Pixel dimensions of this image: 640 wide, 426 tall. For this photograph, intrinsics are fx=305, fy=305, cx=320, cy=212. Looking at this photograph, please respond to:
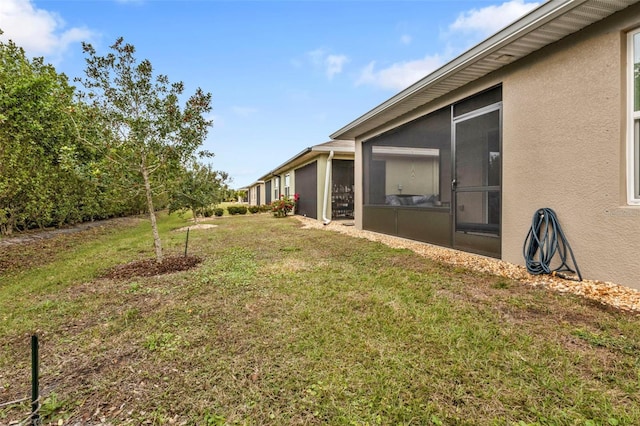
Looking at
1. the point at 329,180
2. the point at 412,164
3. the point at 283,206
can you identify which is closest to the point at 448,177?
the point at 412,164

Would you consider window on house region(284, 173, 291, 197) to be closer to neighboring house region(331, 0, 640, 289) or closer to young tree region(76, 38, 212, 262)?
neighboring house region(331, 0, 640, 289)

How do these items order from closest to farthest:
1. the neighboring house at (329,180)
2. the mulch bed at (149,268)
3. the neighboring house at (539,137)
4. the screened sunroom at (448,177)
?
the neighboring house at (539,137) < the mulch bed at (149,268) < the screened sunroom at (448,177) < the neighboring house at (329,180)

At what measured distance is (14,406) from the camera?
5.57 ft

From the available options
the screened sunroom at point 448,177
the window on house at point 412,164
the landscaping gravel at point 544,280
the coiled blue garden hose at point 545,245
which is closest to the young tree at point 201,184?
the window on house at point 412,164

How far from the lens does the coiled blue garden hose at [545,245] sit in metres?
3.89

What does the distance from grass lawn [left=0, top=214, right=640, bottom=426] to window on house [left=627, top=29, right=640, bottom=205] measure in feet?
4.66

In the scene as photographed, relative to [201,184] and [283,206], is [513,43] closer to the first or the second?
[201,184]

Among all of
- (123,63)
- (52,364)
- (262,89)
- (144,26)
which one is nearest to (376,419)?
(52,364)

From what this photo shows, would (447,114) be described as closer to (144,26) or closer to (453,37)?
(453,37)

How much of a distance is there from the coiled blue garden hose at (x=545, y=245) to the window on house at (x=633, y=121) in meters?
0.79

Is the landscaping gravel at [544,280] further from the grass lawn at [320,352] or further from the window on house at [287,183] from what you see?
the window on house at [287,183]

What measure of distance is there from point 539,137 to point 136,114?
5625mm

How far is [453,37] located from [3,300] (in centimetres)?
1249

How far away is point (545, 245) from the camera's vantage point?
4.07 m
